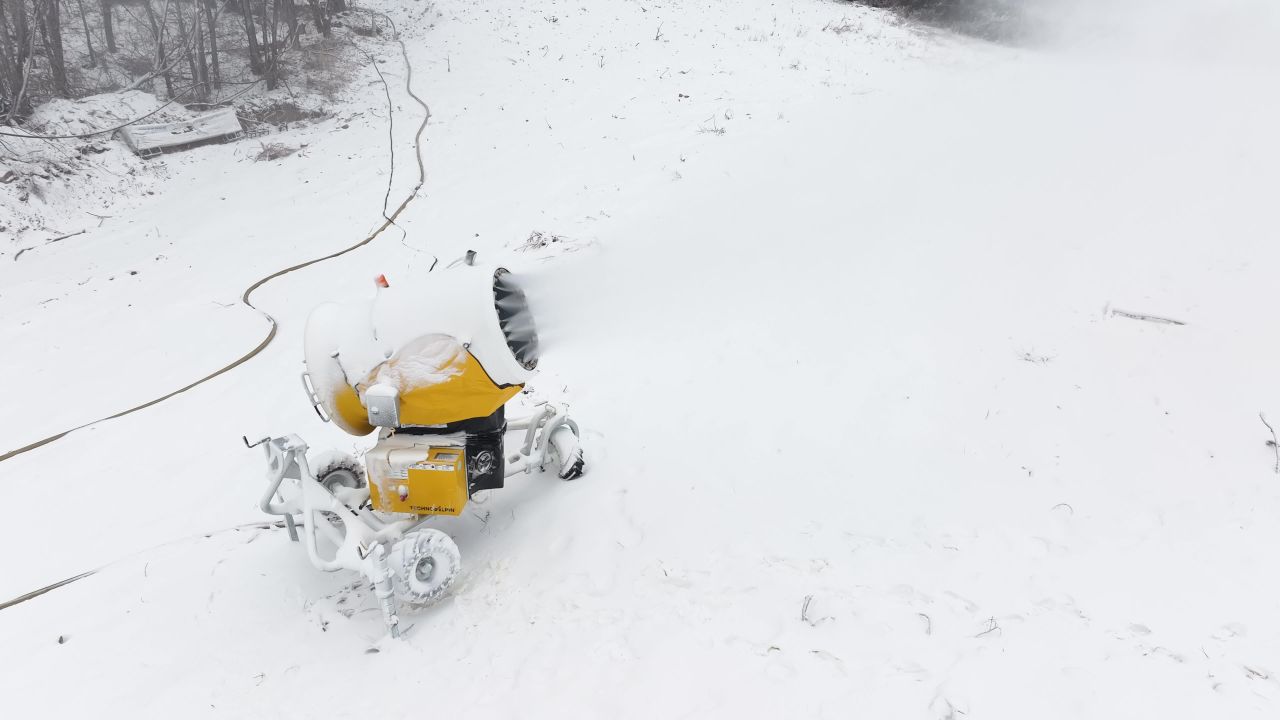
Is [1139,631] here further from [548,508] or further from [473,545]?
[473,545]

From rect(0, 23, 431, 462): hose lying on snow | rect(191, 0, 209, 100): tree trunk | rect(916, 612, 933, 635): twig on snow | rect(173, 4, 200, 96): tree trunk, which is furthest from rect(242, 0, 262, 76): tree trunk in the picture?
rect(916, 612, 933, 635): twig on snow

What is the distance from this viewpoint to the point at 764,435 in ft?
17.3

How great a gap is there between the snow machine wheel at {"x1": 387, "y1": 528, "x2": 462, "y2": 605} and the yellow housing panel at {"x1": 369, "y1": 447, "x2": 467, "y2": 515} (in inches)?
6.4

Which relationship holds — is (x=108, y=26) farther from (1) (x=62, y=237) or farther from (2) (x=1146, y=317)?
(2) (x=1146, y=317)

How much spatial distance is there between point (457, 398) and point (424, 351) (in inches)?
13.4

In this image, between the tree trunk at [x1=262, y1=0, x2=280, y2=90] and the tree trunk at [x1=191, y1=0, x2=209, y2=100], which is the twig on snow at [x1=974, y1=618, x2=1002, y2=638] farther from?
the tree trunk at [x1=262, y1=0, x2=280, y2=90]

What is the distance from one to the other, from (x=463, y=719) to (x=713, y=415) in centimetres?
320

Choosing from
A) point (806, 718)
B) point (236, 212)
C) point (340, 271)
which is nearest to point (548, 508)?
point (806, 718)

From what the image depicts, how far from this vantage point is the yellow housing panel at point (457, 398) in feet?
12.1

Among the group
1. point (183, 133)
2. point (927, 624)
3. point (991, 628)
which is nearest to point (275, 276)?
point (183, 133)

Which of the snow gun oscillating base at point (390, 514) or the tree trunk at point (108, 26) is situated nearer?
the snow gun oscillating base at point (390, 514)

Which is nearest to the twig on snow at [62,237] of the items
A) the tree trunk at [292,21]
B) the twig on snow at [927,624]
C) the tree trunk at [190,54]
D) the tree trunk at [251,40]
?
the tree trunk at [190,54]

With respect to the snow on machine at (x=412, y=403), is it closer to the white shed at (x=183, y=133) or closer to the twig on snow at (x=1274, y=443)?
the twig on snow at (x=1274, y=443)

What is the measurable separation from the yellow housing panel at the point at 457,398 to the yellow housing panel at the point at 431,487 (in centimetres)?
23
